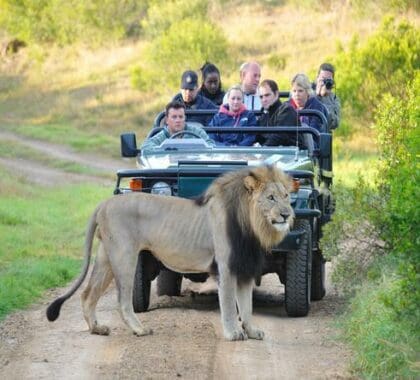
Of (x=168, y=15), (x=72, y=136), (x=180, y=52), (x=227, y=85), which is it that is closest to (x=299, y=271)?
(x=72, y=136)

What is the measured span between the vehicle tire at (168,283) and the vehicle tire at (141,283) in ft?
2.62

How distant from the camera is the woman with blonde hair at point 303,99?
9.98m

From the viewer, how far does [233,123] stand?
966 centimetres

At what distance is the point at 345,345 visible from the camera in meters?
7.11

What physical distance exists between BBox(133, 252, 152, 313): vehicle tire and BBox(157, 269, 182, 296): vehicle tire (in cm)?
80

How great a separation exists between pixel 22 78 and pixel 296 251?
99.7 feet

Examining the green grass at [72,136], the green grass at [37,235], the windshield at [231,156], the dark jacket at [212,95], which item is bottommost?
the green grass at [72,136]

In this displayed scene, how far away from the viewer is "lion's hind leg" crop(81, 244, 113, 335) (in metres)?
7.52

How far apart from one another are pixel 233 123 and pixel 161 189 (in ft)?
5.33

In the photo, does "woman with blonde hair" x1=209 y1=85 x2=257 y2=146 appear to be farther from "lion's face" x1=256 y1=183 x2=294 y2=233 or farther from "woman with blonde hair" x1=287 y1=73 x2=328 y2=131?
"lion's face" x1=256 y1=183 x2=294 y2=233

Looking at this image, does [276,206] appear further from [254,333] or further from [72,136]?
[72,136]

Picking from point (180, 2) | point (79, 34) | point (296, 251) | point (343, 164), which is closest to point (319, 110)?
point (296, 251)

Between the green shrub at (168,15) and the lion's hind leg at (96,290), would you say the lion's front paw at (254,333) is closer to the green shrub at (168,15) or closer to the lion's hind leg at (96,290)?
the lion's hind leg at (96,290)

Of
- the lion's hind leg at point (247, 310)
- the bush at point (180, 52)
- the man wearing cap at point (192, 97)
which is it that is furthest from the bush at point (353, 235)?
the bush at point (180, 52)
